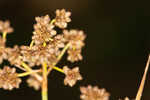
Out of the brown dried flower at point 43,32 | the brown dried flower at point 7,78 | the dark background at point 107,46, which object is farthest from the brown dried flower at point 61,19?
the dark background at point 107,46

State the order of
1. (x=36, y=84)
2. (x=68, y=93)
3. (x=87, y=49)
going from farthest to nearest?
(x=87, y=49) → (x=68, y=93) → (x=36, y=84)

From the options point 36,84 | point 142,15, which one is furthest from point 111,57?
point 36,84

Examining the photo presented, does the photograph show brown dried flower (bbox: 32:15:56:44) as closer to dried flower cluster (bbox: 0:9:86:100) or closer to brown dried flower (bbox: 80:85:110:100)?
dried flower cluster (bbox: 0:9:86:100)

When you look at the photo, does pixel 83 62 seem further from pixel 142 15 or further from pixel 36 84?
pixel 36 84

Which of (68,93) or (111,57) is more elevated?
(111,57)

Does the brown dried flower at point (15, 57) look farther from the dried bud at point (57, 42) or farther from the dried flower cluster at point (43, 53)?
the dried bud at point (57, 42)

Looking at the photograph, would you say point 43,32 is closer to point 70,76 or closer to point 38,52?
point 38,52

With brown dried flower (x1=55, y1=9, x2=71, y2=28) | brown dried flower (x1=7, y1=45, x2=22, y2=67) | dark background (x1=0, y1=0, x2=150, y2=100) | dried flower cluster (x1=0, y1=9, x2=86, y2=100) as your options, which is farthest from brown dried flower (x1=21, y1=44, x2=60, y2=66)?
dark background (x1=0, y1=0, x2=150, y2=100)

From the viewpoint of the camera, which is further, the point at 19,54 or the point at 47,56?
the point at 19,54
